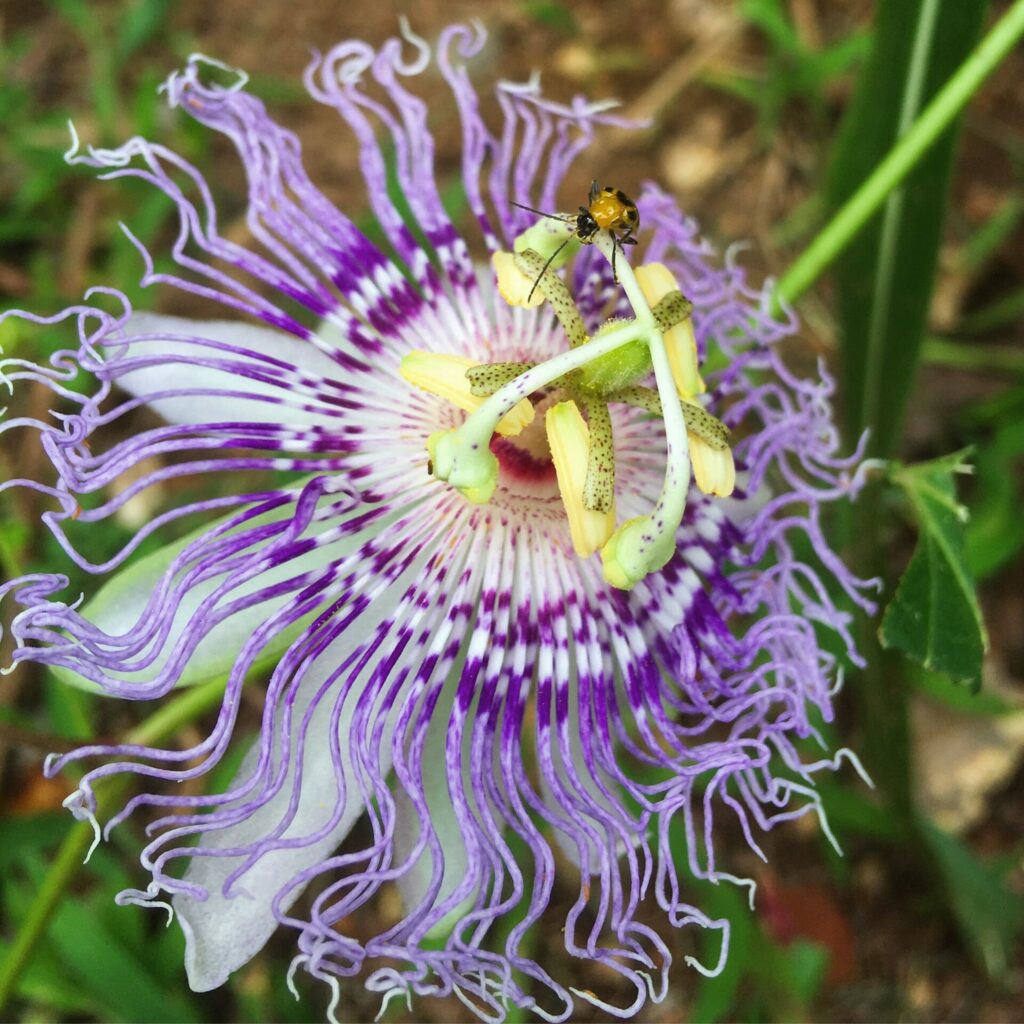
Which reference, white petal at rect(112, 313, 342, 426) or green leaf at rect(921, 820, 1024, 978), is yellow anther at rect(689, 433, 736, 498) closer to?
white petal at rect(112, 313, 342, 426)

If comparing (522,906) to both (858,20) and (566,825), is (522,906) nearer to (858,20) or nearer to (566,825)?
(566,825)

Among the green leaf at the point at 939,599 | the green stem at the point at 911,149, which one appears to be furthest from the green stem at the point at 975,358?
the green leaf at the point at 939,599

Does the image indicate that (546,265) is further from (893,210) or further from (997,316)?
(997,316)

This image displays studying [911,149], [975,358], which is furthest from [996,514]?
[911,149]

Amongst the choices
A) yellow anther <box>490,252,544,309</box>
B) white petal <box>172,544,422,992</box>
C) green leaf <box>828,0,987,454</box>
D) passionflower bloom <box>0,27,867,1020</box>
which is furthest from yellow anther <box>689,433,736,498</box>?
green leaf <box>828,0,987,454</box>

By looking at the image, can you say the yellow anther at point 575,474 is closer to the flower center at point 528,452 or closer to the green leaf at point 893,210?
the flower center at point 528,452

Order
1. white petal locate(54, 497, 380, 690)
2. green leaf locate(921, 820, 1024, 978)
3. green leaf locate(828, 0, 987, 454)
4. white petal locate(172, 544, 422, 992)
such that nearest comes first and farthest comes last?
white petal locate(172, 544, 422, 992) < white petal locate(54, 497, 380, 690) < green leaf locate(828, 0, 987, 454) < green leaf locate(921, 820, 1024, 978)

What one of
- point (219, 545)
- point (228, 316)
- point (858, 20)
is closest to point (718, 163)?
point (858, 20)
